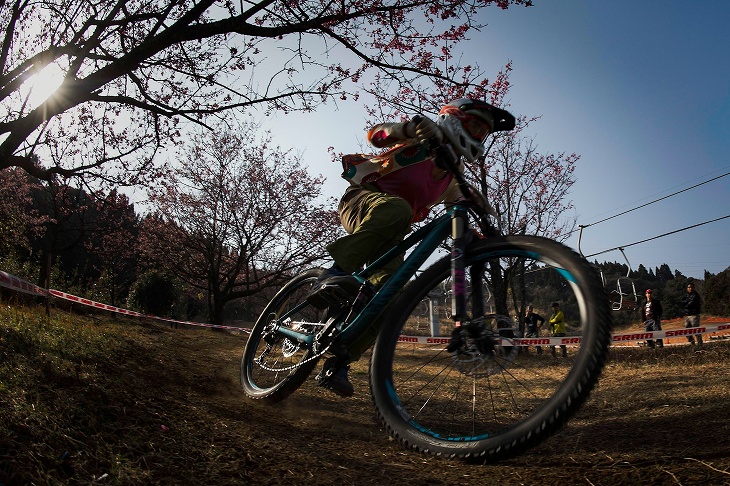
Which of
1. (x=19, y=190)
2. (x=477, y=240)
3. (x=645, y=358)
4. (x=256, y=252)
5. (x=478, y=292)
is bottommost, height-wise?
(x=645, y=358)

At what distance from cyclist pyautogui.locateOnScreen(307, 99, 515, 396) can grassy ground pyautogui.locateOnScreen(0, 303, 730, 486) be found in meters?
0.64

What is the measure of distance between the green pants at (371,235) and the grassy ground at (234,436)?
0.80 metres

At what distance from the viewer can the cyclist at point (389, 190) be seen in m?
2.60

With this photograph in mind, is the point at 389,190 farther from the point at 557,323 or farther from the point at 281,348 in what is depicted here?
the point at 557,323

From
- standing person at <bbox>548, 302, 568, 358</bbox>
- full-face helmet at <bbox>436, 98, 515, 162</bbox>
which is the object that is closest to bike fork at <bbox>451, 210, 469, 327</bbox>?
full-face helmet at <bbox>436, 98, 515, 162</bbox>

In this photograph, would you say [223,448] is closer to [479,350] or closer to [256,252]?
[479,350]

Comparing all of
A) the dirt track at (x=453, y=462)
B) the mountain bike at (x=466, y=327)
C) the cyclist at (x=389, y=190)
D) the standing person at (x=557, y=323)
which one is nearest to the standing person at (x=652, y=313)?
the standing person at (x=557, y=323)

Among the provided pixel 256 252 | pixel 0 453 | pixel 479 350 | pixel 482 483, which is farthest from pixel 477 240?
pixel 256 252

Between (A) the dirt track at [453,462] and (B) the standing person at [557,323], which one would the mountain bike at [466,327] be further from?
(B) the standing person at [557,323]

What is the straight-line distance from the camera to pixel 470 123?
265 centimetres

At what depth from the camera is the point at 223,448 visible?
2209 mm

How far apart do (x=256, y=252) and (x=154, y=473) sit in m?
18.7

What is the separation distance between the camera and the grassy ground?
5.93ft

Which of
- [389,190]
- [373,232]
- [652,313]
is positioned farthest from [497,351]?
[652,313]
